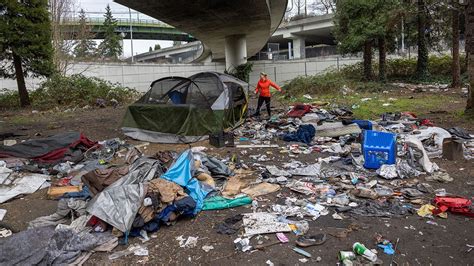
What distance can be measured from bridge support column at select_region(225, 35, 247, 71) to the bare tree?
10.6 meters

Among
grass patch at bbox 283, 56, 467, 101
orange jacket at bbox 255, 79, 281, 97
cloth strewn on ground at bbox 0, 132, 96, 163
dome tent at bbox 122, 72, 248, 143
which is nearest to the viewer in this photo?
cloth strewn on ground at bbox 0, 132, 96, 163

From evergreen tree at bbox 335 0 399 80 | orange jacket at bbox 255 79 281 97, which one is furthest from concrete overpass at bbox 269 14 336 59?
orange jacket at bbox 255 79 281 97

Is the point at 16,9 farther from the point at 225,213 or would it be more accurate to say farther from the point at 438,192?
the point at 438,192

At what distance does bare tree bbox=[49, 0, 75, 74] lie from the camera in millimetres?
22000

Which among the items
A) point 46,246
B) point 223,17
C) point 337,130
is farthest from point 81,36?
point 46,246

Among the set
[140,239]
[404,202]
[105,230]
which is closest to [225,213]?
[140,239]

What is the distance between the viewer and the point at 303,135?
27.4 ft

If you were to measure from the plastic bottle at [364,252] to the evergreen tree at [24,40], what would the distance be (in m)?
16.3

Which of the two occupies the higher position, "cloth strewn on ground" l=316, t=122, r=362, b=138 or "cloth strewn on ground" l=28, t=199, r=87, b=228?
"cloth strewn on ground" l=316, t=122, r=362, b=138

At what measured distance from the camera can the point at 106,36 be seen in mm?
42875

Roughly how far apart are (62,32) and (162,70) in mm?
7315

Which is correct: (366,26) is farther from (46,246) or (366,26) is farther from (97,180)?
(46,246)

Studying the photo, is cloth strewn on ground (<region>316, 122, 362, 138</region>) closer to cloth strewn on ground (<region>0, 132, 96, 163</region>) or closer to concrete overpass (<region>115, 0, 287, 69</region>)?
cloth strewn on ground (<region>0, 132, 96, 163</region>)

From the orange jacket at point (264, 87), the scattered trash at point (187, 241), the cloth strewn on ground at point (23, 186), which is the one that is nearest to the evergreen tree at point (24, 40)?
the orange jacket at point (264, 87)
